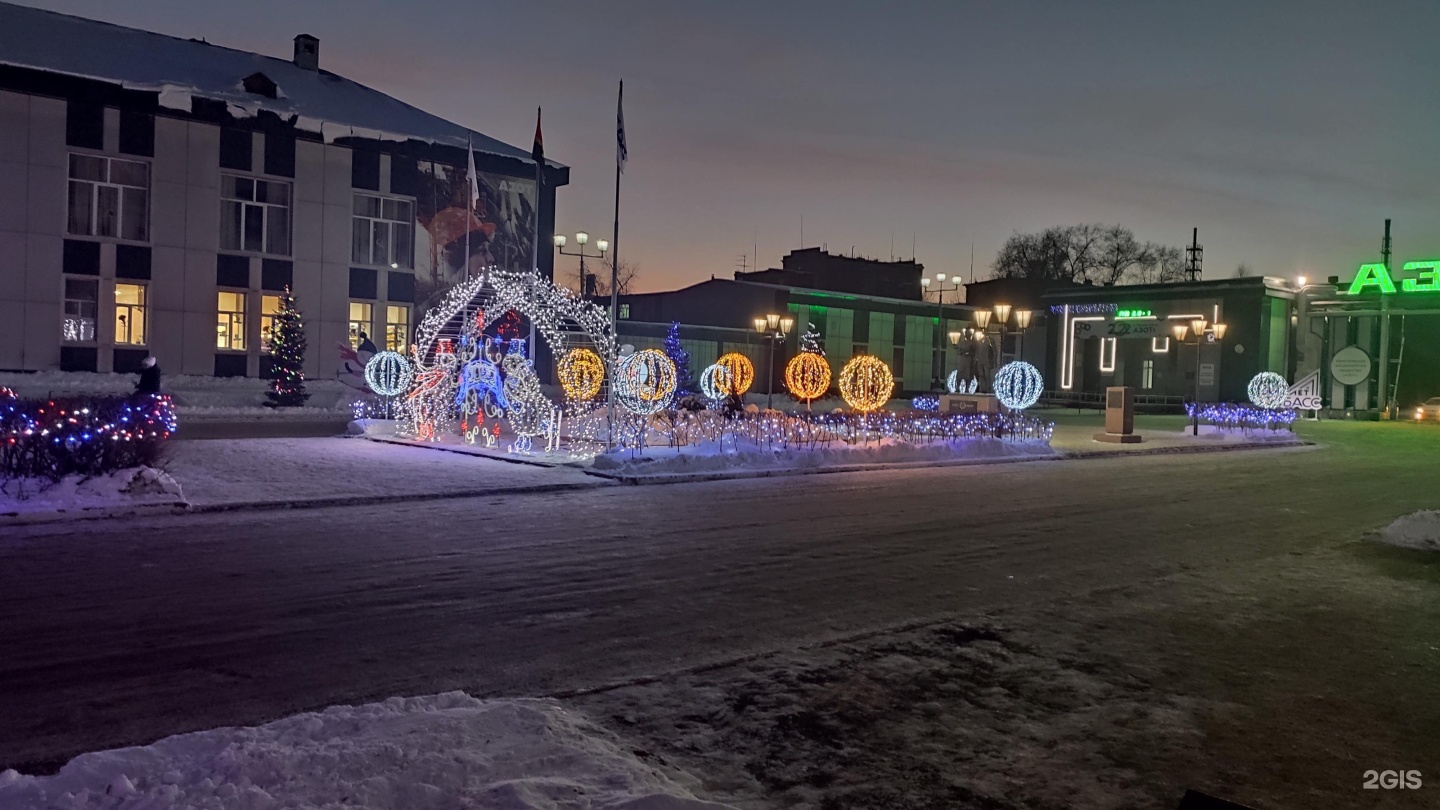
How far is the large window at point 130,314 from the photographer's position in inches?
1394

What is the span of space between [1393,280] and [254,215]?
57.5 meters

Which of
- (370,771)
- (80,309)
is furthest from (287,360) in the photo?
(370,771)

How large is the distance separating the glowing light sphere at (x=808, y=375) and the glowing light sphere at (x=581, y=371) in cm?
646

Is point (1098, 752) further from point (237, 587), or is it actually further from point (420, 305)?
point (420, 305)

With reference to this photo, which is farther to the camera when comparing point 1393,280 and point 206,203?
point 1393,280

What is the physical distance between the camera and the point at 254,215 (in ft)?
124

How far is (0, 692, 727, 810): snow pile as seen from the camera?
4438 millimetres

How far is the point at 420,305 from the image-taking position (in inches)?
1646

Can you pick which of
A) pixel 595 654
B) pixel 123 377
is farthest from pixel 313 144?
pixel 595 654

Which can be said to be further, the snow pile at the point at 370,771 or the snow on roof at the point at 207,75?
the snow on roof at the point at 207,75

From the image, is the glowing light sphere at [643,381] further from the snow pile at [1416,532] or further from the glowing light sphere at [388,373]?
the snow pile at [1416,532]

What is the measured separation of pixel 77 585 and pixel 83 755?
5.04 meters

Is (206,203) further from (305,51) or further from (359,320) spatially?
(305,51)

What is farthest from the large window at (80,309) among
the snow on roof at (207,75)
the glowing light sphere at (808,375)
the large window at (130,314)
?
the glowing light sphere at (808,375)
